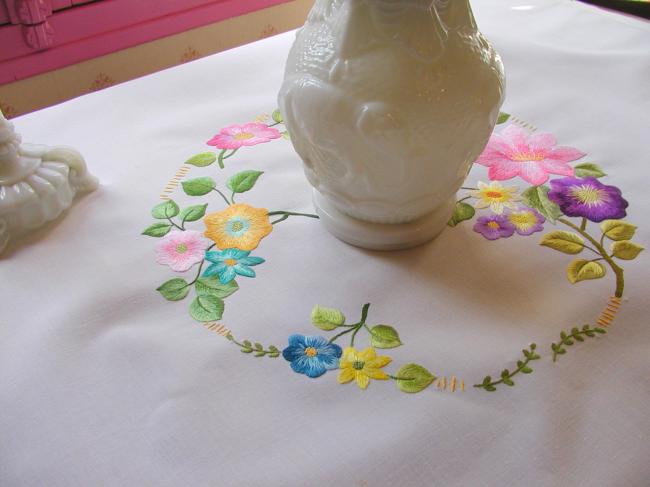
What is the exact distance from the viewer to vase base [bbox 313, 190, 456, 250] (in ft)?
2.28

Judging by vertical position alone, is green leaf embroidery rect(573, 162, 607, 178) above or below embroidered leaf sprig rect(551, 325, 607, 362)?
above

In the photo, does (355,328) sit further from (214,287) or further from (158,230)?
(158,230)

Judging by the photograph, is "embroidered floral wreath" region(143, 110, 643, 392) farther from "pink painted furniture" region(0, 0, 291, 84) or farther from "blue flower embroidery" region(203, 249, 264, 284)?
"pink painted furniture" region(0, 0, 291, 84)

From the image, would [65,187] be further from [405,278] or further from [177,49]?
[177,49]

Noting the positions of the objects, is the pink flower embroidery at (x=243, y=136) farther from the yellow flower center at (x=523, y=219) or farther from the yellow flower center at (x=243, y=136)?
the yellow flower center at (x=523, y=219)

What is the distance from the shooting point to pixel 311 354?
0.59 metres

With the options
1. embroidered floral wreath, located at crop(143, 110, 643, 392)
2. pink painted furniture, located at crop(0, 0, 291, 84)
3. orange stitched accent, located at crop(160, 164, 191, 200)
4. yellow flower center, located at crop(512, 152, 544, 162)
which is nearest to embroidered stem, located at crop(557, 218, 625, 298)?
embroidered floral wreath, located at crop(143, 110, 643, 392)

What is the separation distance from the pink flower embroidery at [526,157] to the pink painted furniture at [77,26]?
0.98 m

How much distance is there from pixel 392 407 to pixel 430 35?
1.03 ft

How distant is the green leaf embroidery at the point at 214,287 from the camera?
65 centimetres

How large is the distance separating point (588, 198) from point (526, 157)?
99 mm

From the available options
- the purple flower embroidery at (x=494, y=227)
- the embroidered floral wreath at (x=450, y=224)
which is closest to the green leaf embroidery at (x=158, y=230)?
the embroidered floral wreath at (x=450, y=224)

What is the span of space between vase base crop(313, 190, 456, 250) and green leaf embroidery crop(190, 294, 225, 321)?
15cm

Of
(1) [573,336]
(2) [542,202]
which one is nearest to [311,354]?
(1) [573,336]
